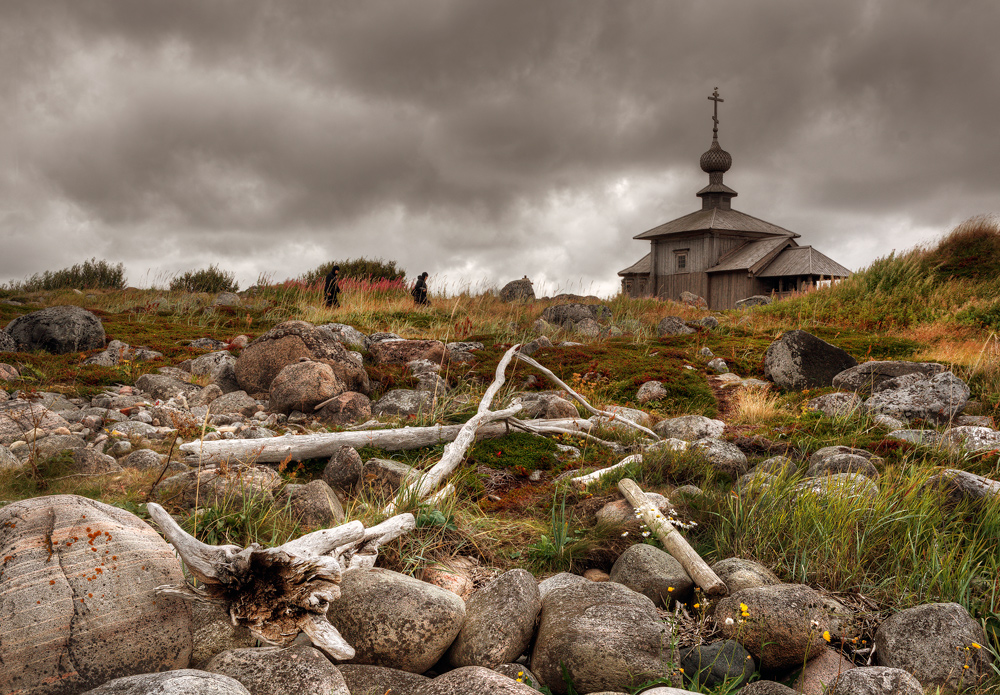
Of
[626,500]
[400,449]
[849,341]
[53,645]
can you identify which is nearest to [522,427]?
[400,449]

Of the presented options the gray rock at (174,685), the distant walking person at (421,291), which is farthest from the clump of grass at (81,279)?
the gray rock at (174,685)

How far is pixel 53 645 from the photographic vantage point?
258 centimetres

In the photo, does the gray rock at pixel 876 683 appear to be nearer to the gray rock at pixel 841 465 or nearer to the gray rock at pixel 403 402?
the gray rock at pixel 841 465

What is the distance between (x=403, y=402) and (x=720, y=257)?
2765cm

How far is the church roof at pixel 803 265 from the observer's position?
28.0m

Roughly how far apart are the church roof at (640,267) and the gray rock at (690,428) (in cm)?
2889

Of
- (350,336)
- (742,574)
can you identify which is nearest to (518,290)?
(350,336)

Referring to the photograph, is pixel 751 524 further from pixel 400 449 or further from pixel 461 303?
pixel 461 303

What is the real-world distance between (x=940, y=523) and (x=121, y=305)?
19989 mm

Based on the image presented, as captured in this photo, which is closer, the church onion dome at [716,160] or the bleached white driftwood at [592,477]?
the bleached white driftwood at [592,477]

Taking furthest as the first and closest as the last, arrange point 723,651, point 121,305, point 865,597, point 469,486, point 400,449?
point 121,305, point 400,449, point 469,486, point 865,597, point 723,651

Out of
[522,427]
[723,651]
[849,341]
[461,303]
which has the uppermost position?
[461,303]

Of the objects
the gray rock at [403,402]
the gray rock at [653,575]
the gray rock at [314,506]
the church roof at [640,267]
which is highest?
the church roof at [640,267]

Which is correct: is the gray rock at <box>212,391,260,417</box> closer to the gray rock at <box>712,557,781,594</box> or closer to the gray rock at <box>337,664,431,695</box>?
the gray rock at <box>337,664,431,695</box>
